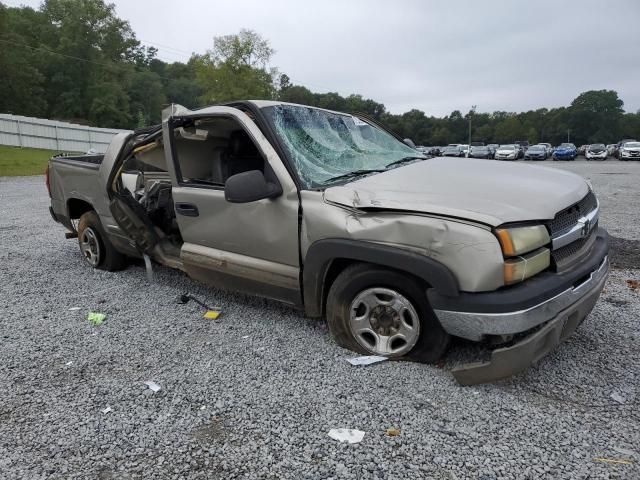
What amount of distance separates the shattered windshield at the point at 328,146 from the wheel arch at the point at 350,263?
50 cm

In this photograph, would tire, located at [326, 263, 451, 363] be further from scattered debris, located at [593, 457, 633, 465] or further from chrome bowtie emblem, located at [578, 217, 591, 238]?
chrome bowtie emblem, located at [578, 217, 591, 238]

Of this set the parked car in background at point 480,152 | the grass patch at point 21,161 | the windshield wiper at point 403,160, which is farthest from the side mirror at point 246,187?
the parked car in background at point 480,152

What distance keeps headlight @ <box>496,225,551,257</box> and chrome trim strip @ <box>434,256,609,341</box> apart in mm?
304

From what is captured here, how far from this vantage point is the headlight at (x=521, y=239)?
234cm

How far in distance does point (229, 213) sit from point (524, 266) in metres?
2.12

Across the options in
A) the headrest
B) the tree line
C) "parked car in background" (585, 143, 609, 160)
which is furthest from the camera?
the tree line

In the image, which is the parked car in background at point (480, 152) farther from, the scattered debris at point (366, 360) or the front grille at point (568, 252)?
the scattered debris at point (366, 360)

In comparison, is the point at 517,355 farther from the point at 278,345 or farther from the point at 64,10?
the point at 64,10

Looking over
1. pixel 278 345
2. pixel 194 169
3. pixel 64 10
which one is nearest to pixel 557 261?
pixel 278 345

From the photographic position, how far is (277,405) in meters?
2.55

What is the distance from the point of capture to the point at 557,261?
2617 mm

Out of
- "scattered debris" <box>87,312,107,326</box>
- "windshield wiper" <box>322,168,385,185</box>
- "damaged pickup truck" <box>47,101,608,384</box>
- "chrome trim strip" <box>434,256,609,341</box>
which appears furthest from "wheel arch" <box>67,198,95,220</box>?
"chrome trim strip" <box>434,256,609,341</box>

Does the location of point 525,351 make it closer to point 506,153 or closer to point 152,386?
point 152,386

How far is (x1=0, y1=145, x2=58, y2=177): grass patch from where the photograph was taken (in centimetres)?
2138
